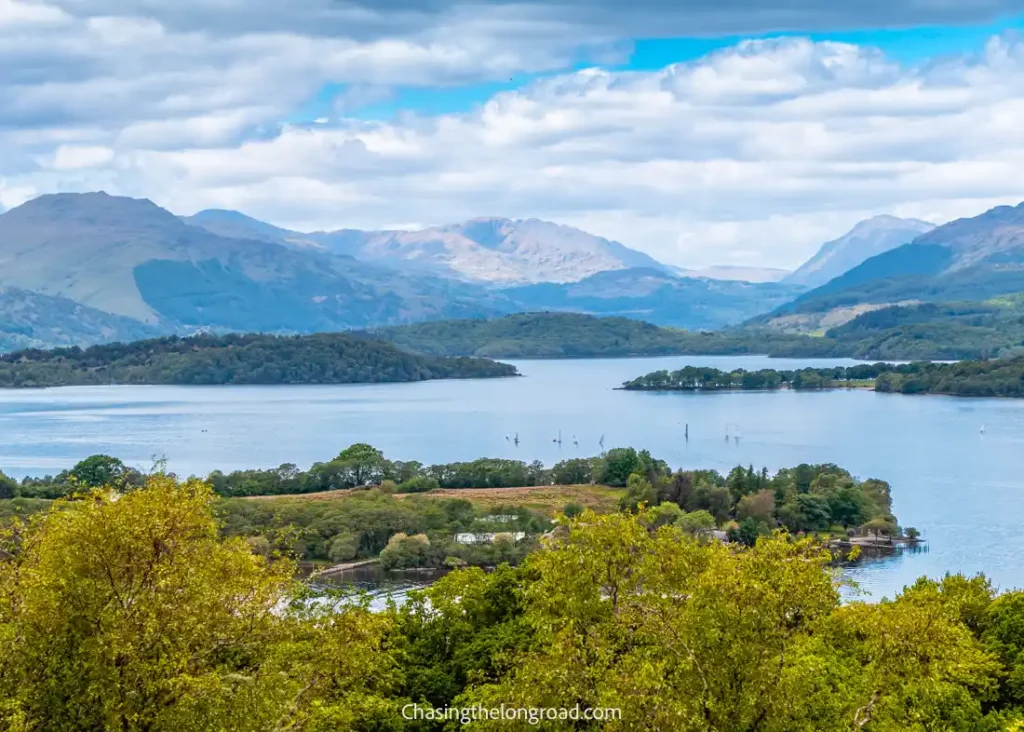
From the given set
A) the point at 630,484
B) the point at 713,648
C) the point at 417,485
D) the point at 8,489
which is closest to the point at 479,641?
the point at 713,648

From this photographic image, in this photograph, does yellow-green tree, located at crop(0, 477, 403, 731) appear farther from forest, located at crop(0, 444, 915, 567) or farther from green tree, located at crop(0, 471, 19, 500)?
green tree, located at crop(0, 471, 19, 500)

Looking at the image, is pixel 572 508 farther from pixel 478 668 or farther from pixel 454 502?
pixel 478 668

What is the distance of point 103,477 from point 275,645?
2464 inches

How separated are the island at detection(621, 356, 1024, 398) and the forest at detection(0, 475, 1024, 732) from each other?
6049 inches

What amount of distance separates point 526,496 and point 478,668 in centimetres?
5489

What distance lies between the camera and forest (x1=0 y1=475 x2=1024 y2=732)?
48.3 ft

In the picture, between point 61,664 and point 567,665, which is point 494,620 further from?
point 61,664

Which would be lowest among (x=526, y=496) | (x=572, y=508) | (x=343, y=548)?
(x=343, y=548)

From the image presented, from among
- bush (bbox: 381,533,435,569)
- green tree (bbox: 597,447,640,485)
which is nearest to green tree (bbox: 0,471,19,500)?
bush (bbox: 381,533,435,569)

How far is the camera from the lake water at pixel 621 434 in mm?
76750

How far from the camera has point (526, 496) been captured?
76562 millimetres

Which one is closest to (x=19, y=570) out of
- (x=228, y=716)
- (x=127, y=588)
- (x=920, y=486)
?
(x=127, y=588)

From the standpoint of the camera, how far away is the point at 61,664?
1470 cm

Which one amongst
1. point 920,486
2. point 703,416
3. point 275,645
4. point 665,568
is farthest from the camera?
point 703,416
